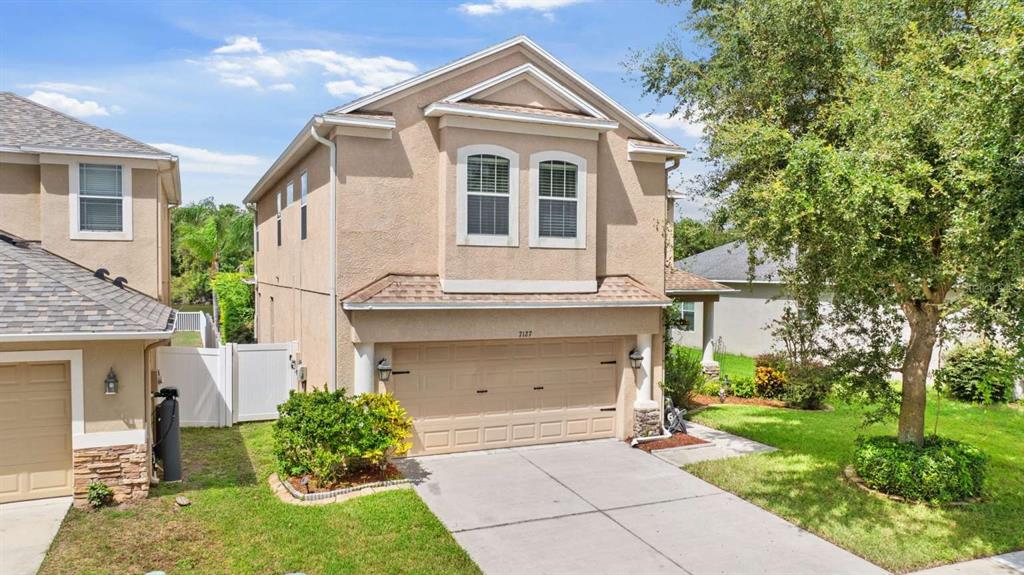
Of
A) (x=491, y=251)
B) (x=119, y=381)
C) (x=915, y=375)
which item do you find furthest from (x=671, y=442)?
(x=119, y=381)

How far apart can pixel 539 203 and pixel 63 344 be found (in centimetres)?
781

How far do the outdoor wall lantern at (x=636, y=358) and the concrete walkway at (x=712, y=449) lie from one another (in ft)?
5.68

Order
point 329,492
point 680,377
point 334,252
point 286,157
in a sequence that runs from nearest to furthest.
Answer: point 329,492, point 334,252, point 286,157, point 680,377

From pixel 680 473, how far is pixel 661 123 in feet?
39.0

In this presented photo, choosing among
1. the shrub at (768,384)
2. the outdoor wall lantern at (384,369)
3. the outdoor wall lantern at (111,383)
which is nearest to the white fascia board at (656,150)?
the outdoor wall lantern at (384,369)

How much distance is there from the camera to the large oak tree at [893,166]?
7156 mm

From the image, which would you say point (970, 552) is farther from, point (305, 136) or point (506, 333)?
point (305, 136)

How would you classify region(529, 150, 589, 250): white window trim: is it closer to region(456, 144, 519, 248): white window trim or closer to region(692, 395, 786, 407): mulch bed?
region(456, 144, 519, 248): white window trim

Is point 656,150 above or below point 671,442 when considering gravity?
above

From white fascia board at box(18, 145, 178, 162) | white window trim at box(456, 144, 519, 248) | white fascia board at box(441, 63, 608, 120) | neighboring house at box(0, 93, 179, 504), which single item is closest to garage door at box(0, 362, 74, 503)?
neighboring house at box(0, 93, 179, 504)

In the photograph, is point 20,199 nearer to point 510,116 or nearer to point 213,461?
point 213,461

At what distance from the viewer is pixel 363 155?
35.9 feet

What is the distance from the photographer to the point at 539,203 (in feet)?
39.4

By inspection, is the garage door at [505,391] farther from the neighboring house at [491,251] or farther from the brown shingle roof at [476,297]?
the brown shingle roof at [476,297]
